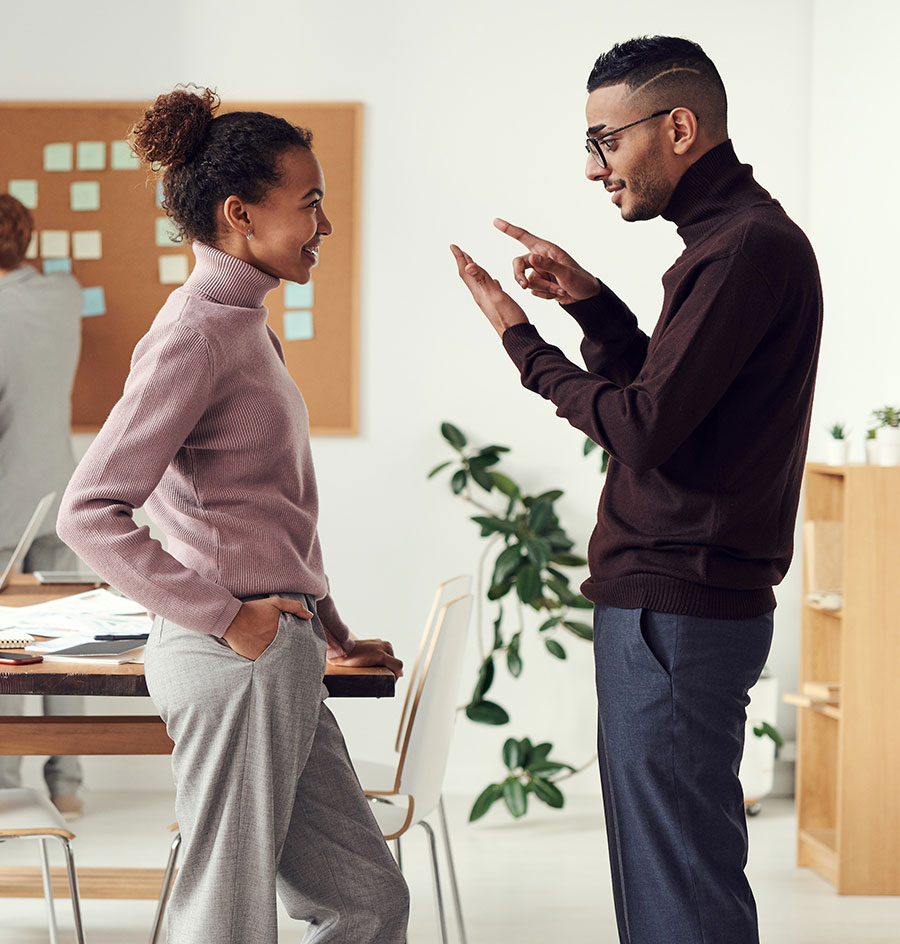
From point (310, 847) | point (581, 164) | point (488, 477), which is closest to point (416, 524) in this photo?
point (488, 477)

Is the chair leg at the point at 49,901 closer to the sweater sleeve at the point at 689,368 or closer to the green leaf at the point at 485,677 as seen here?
the sweater sleeve at the point at 689,368

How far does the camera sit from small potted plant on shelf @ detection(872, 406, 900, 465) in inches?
119

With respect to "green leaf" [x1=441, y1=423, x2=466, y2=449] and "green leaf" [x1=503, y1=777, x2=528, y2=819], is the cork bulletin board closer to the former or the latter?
"green leaf" [x1=441, y1=423, x2=466, y2=449]

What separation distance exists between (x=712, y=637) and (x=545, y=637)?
219 cm

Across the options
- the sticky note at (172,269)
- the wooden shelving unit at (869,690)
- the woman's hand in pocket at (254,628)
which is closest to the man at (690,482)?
the woman's hand in pocket at (254,628)

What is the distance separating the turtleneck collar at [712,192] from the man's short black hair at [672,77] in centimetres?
5

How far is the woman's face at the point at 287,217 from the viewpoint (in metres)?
1.50

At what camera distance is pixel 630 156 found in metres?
1.58

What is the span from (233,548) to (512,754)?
2.27 m

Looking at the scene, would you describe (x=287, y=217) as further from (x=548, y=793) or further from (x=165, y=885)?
(x=548, y=793)

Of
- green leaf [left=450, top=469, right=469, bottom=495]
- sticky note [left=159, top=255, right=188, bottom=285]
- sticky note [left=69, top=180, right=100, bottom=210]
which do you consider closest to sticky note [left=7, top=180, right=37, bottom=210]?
sticky note [left=69, top=180, right=100, bottom=210]

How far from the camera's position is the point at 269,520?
4.79ft

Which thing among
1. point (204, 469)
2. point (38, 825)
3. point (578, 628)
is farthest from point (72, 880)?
point (578, 628)

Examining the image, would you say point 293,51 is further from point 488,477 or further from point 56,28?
point 488,477
